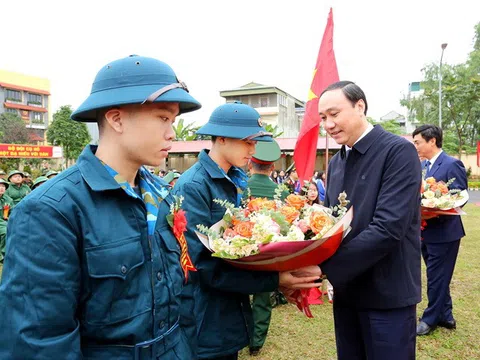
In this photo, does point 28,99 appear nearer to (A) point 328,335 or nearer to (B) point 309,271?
(A) point 328,335

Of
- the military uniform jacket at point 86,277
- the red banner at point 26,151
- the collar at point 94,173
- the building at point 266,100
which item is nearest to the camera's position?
the military uniform jacket at point 86,277

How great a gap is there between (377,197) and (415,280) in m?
0.52

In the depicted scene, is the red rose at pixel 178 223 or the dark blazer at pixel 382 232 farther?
the dark blazer at pixel 382 232

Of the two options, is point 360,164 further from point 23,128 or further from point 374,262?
point 23,128

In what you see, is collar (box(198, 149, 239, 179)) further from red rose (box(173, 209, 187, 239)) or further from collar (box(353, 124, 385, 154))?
collar (box(353, 124, 385, 154))

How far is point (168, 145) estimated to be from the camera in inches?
59.1

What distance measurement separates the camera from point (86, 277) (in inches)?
49.6

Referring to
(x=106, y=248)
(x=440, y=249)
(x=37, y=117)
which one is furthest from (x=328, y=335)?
(x=37, y=117)

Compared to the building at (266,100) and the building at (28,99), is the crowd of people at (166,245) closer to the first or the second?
the building at (266,100)

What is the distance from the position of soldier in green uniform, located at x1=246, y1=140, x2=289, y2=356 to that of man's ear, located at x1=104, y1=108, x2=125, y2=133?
101 inches

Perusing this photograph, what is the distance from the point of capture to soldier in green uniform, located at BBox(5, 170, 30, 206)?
8.73 m

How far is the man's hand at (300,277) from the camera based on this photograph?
6.81 ft

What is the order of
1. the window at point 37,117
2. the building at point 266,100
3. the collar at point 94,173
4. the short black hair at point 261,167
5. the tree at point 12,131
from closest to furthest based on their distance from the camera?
the collar at point 94,173 → the short black hair at point 261,167 → the tree at point 12,131 → the building at point 266,100 → the window at point 37,117

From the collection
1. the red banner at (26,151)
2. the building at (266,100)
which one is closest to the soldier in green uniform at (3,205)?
the red banner at (26,151)
